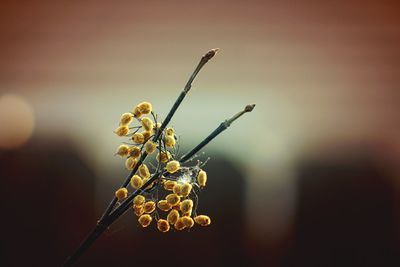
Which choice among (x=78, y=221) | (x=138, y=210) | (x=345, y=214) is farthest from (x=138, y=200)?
(x=345, y=214)

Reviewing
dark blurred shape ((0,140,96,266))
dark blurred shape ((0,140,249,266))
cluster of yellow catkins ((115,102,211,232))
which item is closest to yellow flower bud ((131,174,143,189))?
cluster of yellow catkins ((115,102,211,232))

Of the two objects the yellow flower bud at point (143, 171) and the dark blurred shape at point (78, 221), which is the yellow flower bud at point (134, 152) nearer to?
the yellow flower bud at point (143, 171)

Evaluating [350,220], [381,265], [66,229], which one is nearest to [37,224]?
[66,229]

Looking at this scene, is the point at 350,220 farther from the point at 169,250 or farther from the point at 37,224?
the point at 37,224

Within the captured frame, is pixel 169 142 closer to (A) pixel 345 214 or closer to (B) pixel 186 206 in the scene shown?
(B) pixel 186 206

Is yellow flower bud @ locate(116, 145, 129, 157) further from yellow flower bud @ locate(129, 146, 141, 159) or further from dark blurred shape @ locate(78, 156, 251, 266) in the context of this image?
dark blurred shape @ locate(78, 156, 251, 266)

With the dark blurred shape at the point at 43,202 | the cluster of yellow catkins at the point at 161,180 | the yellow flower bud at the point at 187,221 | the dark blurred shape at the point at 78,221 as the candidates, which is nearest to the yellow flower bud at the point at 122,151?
the cluster of yellow catkins at the point at 161,180

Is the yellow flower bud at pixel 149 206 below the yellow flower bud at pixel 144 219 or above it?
above
